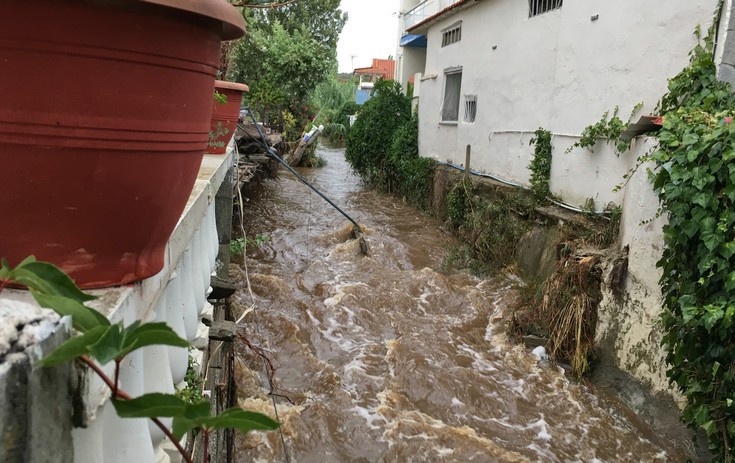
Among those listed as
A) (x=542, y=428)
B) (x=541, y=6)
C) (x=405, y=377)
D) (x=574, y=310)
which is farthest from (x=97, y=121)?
(x=541, y=6)

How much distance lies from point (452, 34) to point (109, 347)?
37.6 ft

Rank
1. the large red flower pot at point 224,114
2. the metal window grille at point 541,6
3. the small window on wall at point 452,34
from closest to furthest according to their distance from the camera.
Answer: the large red flower pot at point 224,114 < the metal window grille at point 541,6 < the small window on wall at point 452,34

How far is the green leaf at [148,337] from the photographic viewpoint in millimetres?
728

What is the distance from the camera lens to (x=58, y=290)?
83cm

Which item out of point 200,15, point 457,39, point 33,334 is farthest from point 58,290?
point 457,39

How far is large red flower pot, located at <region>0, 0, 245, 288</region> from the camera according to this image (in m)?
0.94

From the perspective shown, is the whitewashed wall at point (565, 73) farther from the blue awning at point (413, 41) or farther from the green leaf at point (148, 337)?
the blue awning at point (413, 41)

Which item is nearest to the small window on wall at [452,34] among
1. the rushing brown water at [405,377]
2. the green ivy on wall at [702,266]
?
the rushing brown water at [405,377]

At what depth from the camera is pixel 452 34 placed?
1127 centimetres

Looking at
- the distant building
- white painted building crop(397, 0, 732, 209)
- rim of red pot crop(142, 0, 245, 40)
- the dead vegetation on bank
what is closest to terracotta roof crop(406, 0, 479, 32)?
white painted building crop(397, 0, 732, 209)

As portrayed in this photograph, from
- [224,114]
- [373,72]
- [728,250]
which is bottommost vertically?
[728,250]

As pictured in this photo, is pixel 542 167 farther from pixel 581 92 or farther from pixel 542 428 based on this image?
pixel 542 428

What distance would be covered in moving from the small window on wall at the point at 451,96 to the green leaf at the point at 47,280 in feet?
35.2

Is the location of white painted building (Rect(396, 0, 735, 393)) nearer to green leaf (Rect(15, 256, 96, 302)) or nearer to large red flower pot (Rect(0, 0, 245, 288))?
large red flower pot (Rect(0, 0, 245, 288))
